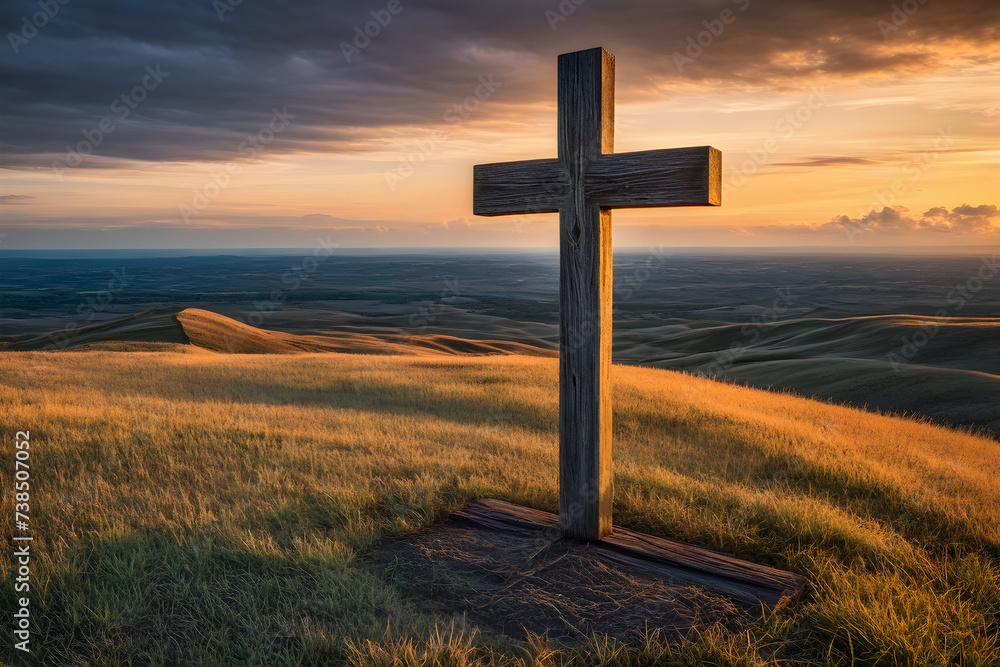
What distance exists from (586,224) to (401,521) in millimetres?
3036

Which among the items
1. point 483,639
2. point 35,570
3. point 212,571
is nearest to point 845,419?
point 483,639

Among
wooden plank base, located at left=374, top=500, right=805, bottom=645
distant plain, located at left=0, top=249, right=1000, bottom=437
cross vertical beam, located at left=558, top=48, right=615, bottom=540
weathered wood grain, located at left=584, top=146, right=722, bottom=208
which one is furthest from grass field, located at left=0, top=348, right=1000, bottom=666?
distant plain, located at left=0, top=249, right=1000, bottom=437

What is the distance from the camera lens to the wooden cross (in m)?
4.52

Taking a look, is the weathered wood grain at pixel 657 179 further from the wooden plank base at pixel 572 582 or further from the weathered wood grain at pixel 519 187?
the wooden plank base at pixel 572 582

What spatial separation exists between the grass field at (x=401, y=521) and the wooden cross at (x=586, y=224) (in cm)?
97

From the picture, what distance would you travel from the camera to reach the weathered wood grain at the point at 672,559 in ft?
13.3

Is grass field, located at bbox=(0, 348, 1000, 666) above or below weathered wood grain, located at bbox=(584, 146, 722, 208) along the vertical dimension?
below

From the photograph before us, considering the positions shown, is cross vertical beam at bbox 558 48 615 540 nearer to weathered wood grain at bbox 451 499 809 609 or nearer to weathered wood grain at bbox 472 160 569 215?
weathered wood grain at bbox 472 160 569 215

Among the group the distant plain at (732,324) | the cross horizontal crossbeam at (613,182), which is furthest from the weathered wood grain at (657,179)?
the distant plain at (732,324)

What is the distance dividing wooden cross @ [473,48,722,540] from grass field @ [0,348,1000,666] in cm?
97

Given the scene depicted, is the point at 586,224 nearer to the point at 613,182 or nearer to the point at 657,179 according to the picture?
the point at 613,182

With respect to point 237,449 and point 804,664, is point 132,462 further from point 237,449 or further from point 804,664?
point 804,664

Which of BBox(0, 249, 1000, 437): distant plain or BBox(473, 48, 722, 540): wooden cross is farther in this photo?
BBox(0, 249, 1000, 437): distant plain

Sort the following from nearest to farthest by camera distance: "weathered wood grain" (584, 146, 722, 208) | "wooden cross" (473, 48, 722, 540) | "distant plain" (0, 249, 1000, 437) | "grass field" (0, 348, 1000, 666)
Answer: "grass field" (0, 348, 1000, 666) < "weathered wood grain" (584, 146, 722, 208) < "wooden cross" (473, 48, 722, 540) < "distant plain" (0, 249, 1000, 437)
